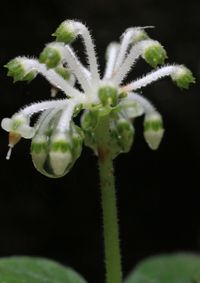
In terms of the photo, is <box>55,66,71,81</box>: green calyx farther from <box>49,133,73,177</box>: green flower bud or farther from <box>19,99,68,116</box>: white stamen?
<box>49,133,73,177</box>: green flower bud

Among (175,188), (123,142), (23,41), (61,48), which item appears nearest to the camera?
(61,48)

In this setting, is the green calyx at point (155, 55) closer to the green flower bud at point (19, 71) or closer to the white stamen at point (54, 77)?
the white stamen at point (54, 77)

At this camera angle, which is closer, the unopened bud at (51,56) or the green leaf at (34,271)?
the unopened bud at (51,56)

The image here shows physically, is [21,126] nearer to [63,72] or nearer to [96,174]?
[63,72]

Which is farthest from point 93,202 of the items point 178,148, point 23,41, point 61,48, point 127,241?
point 61,48

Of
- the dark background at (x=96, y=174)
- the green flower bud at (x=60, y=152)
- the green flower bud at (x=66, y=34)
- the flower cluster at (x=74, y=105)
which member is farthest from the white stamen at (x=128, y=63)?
the dark background at (x=96, y=174)

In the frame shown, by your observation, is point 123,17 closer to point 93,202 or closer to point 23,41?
point 23,41
